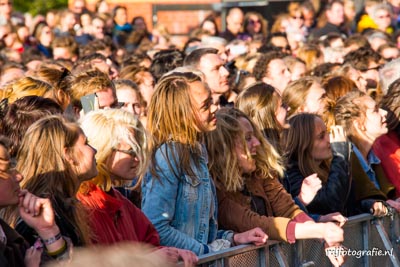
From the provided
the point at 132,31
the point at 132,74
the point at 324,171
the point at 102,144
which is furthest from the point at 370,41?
the point at 102,144

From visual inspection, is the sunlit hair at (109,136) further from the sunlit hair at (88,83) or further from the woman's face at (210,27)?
the woman's face at (210,27)

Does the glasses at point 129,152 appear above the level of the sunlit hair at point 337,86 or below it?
above

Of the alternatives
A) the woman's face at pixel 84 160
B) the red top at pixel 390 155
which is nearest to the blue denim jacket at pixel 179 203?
the woman's face at pixel 84 160

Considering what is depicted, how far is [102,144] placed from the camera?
525 cm

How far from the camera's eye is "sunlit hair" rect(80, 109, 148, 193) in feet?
17.1

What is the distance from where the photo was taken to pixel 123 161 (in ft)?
17.1

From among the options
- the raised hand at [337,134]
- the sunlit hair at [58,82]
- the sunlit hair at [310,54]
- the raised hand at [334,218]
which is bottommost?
the raised hand at [334,218]

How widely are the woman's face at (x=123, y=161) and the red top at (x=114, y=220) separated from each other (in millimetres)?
112

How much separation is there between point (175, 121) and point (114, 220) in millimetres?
956

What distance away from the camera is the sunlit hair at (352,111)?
818cm

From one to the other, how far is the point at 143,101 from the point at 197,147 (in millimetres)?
2835

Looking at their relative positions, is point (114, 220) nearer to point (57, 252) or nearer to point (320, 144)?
point (57, 252)

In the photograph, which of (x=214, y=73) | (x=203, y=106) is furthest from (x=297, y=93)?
(x=203, y=106)

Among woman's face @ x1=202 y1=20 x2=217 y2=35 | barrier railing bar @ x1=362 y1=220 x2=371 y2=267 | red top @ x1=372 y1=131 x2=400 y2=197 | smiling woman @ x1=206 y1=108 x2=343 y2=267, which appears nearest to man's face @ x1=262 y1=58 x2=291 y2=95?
red top @ x1=372 y1=131 x2=400 y2=197
